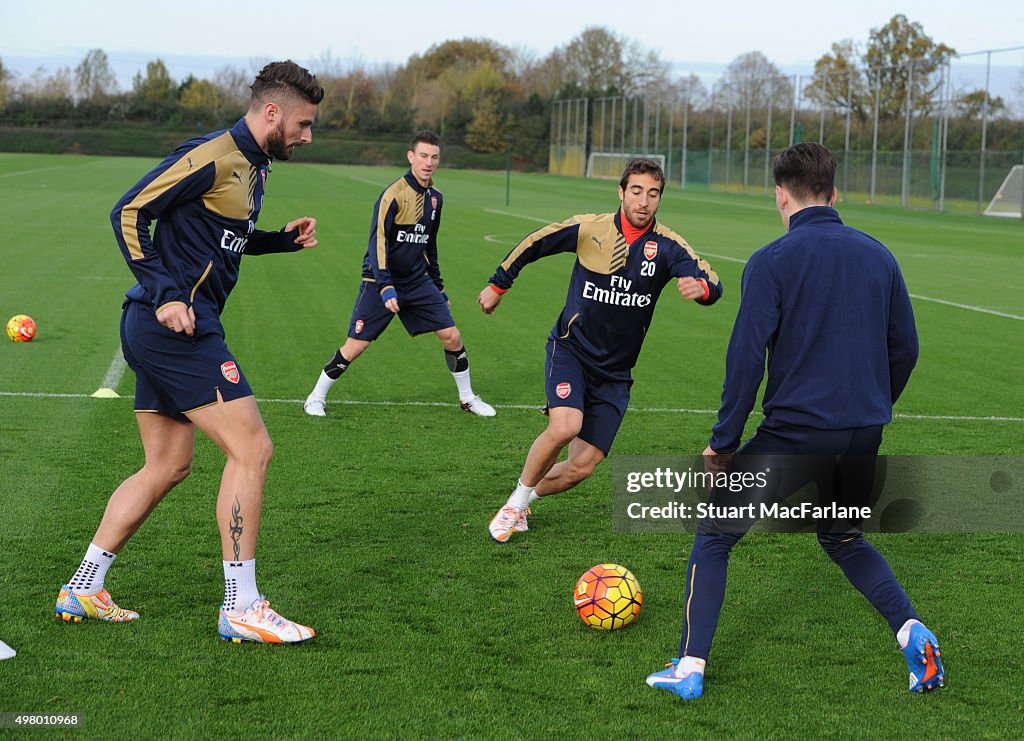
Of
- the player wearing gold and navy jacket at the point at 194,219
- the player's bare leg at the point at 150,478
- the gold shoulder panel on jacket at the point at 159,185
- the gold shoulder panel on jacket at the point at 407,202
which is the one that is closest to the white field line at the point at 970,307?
the gold shoulder panel on jacket at the point at 407,202

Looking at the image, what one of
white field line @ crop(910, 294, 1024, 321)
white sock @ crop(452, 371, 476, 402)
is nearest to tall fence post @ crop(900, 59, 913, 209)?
white field line @ crop(910, 294, 1024, 321)

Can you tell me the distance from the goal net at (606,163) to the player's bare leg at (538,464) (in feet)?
260

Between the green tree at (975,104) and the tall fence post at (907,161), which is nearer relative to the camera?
the green tree at (975,104)

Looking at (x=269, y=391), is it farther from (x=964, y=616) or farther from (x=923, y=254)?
(x=923, y=254)

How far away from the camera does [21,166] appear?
214 feet

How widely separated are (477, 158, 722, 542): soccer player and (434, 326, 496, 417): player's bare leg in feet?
10.7

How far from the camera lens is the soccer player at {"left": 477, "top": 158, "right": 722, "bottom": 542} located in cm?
626

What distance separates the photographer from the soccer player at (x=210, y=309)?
464 centimetres

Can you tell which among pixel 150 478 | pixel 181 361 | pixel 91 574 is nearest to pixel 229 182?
pixel 181 361

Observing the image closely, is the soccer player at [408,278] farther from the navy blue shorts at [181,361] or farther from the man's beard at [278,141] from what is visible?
the navy blue shorts at [181,361]

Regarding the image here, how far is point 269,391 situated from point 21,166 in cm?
6130

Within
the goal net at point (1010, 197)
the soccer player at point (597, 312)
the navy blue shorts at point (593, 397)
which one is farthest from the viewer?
the goal net at point (1010, 197)

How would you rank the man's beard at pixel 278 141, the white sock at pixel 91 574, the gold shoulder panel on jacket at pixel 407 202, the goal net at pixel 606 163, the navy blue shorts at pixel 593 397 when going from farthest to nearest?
the goal net at pixel 606 163, the gold shoulder panel on jacket at pixel 407 202, the navy blue shorts at pixel 593 397, the white sock at pixel 91 574, the man's beard at pixel 278 141

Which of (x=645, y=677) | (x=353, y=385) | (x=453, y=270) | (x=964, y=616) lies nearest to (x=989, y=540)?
(x=964, y=616)
